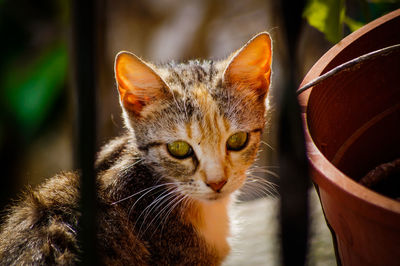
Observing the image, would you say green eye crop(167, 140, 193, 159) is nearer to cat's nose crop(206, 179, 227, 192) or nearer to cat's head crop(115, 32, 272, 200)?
cat's head crop(115, 32, 272, 200)

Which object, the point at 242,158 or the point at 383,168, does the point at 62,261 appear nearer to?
the point at 242,158

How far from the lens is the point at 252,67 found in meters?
1.85

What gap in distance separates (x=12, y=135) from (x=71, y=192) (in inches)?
85.7

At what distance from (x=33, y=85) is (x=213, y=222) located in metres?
2.30

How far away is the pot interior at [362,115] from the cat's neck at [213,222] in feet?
1.96

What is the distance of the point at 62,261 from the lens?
1430mm

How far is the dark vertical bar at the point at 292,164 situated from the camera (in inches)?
37.3

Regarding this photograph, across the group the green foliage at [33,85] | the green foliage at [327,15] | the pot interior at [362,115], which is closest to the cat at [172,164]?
the green foliage at [327,15]

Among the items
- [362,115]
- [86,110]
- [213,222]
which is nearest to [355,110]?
[362,115]

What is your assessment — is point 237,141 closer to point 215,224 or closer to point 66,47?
point 215,224

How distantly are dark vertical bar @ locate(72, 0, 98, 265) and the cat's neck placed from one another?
886 millimetres

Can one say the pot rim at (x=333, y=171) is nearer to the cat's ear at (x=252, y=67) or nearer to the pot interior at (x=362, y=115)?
the pot interior at (x=362, y=115)

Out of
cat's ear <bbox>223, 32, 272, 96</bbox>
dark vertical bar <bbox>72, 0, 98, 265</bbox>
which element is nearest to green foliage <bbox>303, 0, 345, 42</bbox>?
cat's ear <bbox>223, 32, 272, 96</bbox>

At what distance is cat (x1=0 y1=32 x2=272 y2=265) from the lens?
1.74 metres
